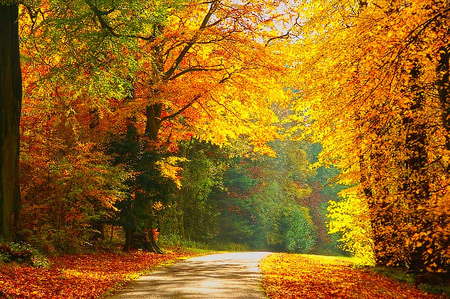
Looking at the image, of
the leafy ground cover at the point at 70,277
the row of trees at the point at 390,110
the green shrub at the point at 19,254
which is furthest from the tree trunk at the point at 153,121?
the green shrub at the point at 19,254

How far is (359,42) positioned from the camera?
9102mm

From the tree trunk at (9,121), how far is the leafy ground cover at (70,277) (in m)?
1.50

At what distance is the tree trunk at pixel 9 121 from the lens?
10109 millimetres

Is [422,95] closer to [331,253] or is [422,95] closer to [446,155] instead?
[446,155]

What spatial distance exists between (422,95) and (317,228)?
40372 millimetres

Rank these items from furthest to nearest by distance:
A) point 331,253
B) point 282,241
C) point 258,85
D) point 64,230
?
1. point 331,253
2. point 282,241
3. point 258,85
4. point 64,230

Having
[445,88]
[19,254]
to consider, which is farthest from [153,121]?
[445,88]

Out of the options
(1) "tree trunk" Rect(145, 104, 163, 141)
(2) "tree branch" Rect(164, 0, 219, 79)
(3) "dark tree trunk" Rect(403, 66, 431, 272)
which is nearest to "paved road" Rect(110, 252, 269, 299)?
(3) "dark tree trunk" Rect(403, 66, 431, 272)

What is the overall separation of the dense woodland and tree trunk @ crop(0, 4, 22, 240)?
0.10ft

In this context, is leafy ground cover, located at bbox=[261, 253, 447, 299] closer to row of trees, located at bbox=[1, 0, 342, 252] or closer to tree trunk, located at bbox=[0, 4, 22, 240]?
row of trees, located at bbox=[1, 0, 342, 252]

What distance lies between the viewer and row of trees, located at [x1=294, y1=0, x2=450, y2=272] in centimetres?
773

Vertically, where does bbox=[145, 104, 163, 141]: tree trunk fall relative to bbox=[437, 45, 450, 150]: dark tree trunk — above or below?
above

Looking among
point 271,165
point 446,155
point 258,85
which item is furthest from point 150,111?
point 271,165

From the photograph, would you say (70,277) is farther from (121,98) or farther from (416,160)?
(416,160)
